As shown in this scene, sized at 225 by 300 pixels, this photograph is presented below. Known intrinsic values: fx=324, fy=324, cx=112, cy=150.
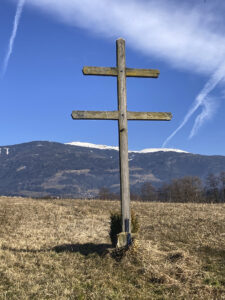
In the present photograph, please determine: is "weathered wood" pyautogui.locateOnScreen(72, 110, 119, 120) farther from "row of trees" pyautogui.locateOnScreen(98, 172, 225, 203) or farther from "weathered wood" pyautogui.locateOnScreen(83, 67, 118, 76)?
"row of trees" pyautogui.locateOnScreen(98, 172, 225, 203)

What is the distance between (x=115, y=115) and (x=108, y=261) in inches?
218

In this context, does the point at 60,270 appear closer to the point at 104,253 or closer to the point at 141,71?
the point at 104,253

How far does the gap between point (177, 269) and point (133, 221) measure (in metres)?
3.36

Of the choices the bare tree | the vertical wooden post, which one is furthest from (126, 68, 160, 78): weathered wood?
the bare tree

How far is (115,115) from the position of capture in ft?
42.3

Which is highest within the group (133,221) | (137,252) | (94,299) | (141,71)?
(141,71)

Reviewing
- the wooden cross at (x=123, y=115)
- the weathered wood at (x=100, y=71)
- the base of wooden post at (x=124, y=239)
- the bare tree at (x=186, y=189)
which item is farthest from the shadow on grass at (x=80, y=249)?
the bare tree at (x=186, y=189)

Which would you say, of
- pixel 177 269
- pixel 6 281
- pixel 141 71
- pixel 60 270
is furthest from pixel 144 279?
pixel 141 71

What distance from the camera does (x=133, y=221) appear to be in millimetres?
13961

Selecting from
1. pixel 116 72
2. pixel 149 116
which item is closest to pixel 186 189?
pixel 149 116

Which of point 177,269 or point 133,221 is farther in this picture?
point 133,221

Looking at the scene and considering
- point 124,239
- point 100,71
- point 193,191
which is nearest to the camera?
point 124,239

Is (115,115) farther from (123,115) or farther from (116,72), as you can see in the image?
(116,72)

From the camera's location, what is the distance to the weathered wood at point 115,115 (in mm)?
12562
